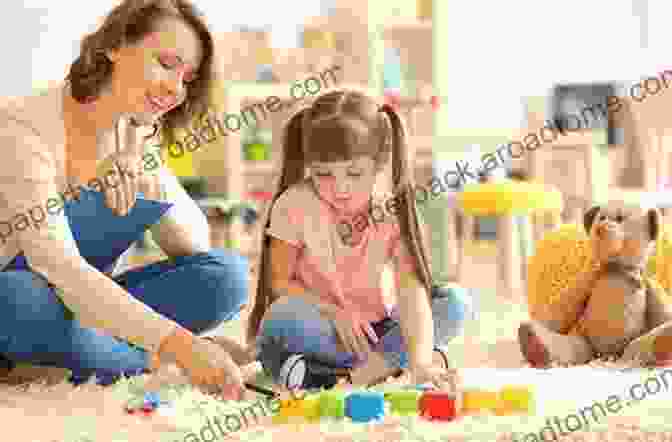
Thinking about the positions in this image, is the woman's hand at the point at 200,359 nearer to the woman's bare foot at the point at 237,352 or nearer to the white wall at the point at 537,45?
the woman's bare foot at the point at 237,352

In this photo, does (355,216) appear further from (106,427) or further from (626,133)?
(626,133)

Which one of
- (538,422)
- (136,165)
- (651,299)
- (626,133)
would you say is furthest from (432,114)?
(538,422)

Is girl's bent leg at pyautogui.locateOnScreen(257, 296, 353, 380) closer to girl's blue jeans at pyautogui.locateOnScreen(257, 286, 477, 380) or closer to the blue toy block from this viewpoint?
girl's blue jeans at pyautogui.locateOnScreen(257, 286, 477, 380)

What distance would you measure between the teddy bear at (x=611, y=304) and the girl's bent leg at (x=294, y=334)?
351 mm

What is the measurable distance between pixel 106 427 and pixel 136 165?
0.39 meters

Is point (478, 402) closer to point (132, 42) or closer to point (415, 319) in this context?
point (415, 319)

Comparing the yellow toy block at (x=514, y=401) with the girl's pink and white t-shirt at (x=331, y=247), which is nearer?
the yellow toy block at (x=514, y=401)

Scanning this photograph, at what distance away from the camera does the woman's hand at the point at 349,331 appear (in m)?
1.25

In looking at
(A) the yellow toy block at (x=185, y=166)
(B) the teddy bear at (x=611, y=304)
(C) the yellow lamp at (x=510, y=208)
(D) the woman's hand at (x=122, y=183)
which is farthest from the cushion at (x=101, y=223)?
(A) the yellow toy block at (x=185, y=166)

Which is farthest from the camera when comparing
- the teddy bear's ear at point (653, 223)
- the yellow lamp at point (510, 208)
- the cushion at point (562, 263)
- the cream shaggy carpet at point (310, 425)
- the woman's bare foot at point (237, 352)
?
the yellow lamp at point (510, 208)

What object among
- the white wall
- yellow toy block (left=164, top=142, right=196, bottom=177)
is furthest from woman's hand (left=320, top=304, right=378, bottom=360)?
the white wall

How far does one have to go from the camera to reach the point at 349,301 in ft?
4.28

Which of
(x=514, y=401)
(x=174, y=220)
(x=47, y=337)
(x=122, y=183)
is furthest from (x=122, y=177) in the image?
(x=514, y=401)

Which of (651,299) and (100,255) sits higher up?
(100,255)
